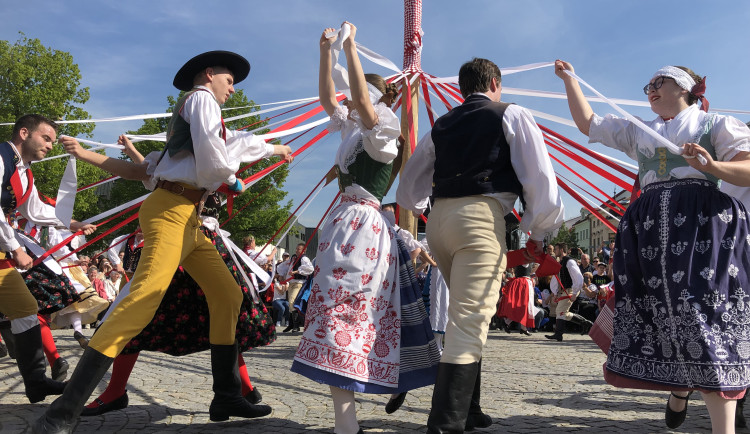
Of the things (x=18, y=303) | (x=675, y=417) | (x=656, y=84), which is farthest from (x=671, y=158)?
(x=18, y=303)

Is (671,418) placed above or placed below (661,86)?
below

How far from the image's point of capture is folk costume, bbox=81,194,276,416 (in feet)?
10.5

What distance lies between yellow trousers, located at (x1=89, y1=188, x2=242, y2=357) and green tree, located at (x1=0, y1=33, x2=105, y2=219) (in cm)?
1720

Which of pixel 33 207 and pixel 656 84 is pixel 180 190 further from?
pixel 656 84

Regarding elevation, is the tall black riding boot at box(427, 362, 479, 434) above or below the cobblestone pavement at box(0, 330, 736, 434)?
above

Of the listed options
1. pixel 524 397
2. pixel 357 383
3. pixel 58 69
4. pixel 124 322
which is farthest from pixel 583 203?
pixel 58 69

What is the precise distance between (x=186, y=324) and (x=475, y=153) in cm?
186

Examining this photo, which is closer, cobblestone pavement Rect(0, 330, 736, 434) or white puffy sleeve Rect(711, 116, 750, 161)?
white puffy sleeve Rect(711, 116, 750, 161)

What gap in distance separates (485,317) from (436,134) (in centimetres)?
85

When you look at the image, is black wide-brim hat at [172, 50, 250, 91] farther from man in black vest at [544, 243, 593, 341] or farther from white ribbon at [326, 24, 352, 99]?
man in black vest at [544, 243, 593, 341]

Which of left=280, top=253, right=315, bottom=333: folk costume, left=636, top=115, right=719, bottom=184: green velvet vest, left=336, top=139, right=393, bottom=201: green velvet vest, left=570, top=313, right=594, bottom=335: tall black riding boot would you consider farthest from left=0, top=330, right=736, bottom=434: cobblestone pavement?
left=570, top=313, right=594, bottom=335: tall black riding boot

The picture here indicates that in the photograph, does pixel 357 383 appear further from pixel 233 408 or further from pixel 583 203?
pixel 583 203

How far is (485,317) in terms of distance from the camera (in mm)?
2486

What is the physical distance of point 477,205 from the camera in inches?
100
